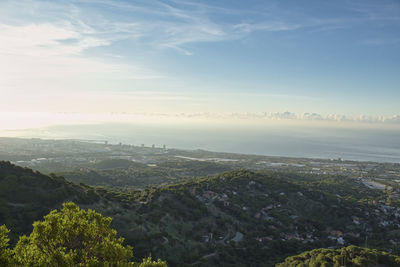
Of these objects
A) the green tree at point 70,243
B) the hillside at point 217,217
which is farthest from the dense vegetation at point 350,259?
the green tree at point 70,243

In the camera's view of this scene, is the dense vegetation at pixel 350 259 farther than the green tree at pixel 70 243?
Yes

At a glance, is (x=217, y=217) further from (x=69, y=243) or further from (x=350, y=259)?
(x=69, y=243)

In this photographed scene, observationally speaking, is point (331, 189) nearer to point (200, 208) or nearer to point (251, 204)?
point (251, 204)

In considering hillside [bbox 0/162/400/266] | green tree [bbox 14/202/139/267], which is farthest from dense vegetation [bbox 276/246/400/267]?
green tree [bbox 14/202/139/267]

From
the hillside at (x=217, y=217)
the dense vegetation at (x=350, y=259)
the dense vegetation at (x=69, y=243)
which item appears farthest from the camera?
the hillside at (x=217, y=217)

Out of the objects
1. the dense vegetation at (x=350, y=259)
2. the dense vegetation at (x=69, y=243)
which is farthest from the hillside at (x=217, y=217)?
the dense vegetation at (x=69, y=243)

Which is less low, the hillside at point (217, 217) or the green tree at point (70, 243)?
the green tree at point (70, 243)

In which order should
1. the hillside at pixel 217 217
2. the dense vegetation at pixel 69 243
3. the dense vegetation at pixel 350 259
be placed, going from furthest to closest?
the hillside at pixel 217 217 → the dense vegetation at pixel 350 259 → the dense vegetation at pixel 69 243

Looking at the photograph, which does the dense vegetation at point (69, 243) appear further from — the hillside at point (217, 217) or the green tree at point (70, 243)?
the hillside at point (217, 217)

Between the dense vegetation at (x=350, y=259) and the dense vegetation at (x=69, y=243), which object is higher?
the dense vegetation at (x=69, y=243)
